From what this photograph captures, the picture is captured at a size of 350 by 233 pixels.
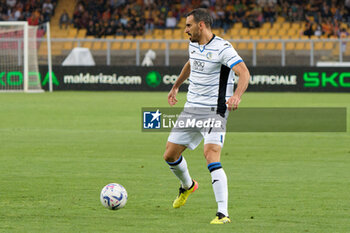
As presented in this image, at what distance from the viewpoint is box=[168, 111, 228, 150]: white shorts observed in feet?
24.0

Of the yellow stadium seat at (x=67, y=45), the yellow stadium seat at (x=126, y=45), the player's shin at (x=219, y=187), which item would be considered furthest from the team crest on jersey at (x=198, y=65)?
the yellow stadium seat at (x=67, y=45)

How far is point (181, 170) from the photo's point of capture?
8.05m

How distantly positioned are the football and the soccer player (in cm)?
61

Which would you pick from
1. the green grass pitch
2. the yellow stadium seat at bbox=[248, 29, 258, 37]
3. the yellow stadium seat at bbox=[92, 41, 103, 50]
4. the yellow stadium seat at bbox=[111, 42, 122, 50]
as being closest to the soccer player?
the green grass pitch

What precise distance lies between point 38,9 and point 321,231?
1498 inches

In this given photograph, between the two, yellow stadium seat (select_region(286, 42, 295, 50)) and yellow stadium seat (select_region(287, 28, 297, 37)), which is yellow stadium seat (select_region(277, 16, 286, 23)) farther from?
yellow stadium seat (select_region(286, 42, 295, 50))

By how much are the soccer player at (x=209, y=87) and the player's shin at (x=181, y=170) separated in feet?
0.14

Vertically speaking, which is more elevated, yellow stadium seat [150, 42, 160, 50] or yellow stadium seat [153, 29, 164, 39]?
yellow stadium seat [153, 29, 164, 39]

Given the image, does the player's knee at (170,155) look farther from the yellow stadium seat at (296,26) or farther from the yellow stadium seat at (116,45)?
the yellow stadium seat at (296,26)

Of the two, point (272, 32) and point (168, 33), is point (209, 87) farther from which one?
point (168, 33)

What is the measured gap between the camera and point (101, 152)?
12961 mm

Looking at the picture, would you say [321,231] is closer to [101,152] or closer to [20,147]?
[101,152]

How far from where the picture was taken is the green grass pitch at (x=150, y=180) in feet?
23.1

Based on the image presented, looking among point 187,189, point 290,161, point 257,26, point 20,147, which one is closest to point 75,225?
point 187,189
